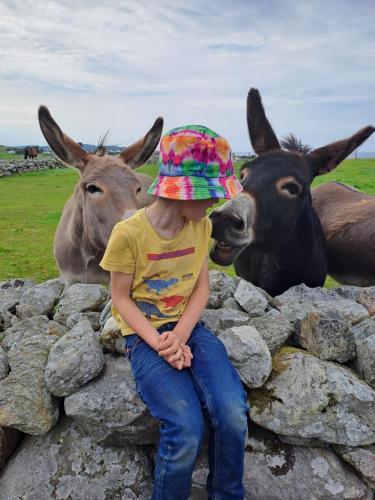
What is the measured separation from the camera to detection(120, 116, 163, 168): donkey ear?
5.51 m

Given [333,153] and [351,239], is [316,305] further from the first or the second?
[351,239]

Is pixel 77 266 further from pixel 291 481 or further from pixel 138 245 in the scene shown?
pixel 291 481

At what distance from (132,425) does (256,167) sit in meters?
2.52

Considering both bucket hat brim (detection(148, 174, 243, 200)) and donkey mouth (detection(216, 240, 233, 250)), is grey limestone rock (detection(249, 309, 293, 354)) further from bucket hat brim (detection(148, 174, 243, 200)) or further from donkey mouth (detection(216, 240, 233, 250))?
bucket hat brim (detection(148, 174, 243, 200))

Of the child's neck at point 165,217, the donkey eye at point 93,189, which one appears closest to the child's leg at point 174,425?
the child's neck at point 165,217

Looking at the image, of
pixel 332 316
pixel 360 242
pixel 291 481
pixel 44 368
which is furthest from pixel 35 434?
pixel 360 242

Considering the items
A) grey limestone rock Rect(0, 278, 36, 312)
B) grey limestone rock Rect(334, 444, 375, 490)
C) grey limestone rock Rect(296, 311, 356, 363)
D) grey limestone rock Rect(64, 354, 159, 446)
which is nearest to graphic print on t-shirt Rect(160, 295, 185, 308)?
grey limestone rock Rect(64, 354, 159, 446)

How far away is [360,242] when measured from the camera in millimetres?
4785

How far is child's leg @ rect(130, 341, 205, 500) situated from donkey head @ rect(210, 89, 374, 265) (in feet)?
5.22

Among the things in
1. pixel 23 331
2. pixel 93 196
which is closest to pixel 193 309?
pixel 23 331

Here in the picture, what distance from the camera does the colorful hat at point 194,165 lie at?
2.21 m

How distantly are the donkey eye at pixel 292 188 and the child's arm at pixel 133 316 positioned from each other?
1875mm

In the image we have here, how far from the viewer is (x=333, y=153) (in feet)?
13.1

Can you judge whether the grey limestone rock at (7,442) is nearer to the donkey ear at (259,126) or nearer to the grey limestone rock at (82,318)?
the grey limestone rock at (82,318)
